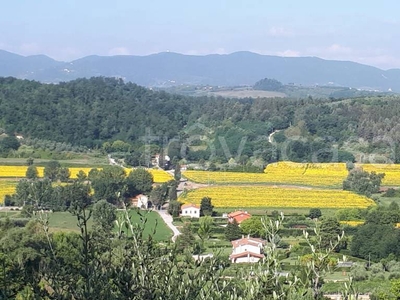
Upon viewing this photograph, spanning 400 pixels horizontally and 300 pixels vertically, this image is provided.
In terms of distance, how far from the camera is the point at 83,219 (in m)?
3.83

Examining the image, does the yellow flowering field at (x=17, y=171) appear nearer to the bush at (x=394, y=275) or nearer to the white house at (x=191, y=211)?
the white house at (x=191, y=211)

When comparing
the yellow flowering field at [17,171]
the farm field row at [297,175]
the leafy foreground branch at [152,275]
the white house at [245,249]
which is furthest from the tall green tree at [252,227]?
the leafy foreground branch at [152,275]

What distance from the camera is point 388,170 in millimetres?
35219

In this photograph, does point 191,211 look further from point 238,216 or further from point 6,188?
point 6,188

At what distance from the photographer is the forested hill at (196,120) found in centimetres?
4275

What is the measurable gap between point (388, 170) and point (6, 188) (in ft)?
65.4

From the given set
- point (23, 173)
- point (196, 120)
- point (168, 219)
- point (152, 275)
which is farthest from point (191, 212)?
point (196, 120)

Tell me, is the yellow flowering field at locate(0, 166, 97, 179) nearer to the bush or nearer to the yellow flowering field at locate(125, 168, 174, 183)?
the yellow flowering field at locate(125, 168, 174, 183)

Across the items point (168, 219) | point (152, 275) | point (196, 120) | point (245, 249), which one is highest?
point (152, 275)

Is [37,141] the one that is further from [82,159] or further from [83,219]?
[83,219]

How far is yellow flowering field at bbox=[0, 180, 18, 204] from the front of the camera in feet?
87.6

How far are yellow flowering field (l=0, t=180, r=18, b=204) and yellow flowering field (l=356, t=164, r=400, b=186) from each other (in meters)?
17.5

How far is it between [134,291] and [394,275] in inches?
562

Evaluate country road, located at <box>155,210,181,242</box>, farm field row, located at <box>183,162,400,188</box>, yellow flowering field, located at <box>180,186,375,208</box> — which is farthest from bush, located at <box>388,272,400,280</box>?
farm field row, located at <box>183,162,400,188</box>
